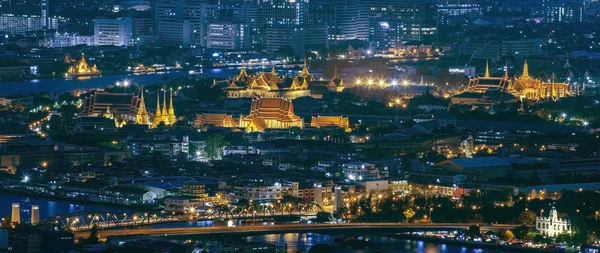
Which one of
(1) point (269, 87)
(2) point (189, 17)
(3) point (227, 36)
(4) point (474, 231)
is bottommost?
(4) point (474, 231)

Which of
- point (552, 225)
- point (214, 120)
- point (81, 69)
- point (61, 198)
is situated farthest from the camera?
point (81, 69)

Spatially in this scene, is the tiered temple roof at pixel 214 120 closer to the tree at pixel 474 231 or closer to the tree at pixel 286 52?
the tree at pixel 474 231

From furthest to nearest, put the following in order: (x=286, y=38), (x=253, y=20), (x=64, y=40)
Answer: (x=253, y=20) < (x=64, y=40) < (x=286, y=38)

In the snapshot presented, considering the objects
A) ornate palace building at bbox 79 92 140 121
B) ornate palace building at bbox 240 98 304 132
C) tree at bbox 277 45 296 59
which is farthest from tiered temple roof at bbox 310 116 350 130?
tree at bbox 277 45 296 59

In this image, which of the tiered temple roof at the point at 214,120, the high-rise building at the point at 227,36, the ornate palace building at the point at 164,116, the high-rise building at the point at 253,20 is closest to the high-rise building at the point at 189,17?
the high-rise building at the point at 227,36

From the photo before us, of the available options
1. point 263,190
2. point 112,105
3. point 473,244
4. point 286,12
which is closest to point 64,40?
point 286,12

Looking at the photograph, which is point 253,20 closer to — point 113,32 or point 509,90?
point 113,32
